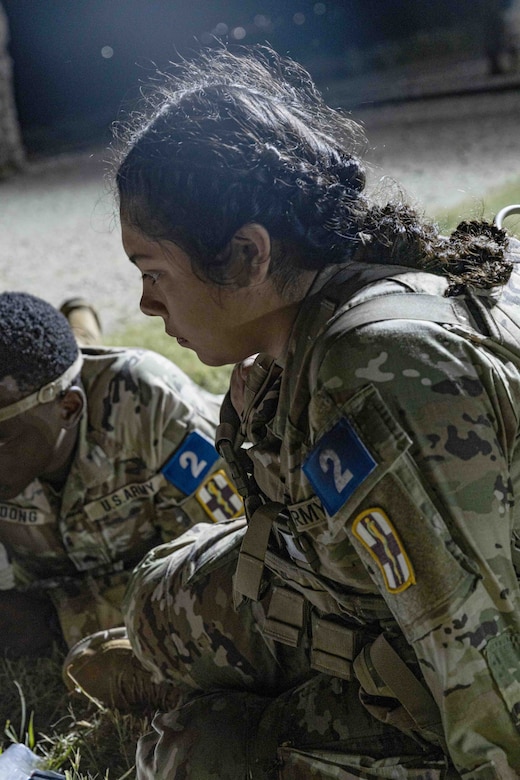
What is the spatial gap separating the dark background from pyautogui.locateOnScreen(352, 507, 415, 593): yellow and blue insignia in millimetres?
8244

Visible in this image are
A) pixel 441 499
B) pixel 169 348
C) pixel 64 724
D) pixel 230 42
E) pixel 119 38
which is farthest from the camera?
pixel 119 38

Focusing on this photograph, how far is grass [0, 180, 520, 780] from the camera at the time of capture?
2055mm

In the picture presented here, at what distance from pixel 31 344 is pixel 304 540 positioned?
1071 mm

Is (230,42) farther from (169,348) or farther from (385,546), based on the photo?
(385,546)

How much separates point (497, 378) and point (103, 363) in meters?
1.46

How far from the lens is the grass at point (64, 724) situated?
205cm

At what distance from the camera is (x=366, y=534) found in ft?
4.35

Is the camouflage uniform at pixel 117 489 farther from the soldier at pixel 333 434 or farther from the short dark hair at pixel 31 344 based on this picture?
the soldier at pixel 333 434

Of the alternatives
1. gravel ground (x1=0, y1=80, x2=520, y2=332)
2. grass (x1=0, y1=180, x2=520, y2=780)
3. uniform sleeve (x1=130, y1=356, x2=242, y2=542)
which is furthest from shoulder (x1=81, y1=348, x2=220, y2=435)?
gravel ground (x1=0, y1=80, x2=520, y2=332)

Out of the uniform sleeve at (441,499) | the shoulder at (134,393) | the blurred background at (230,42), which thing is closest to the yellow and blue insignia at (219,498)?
the shoulder at (134,393)

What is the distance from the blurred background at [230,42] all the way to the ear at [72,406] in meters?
3.39

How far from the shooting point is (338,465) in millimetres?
1314

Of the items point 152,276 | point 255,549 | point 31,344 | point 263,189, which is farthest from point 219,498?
point 263,189

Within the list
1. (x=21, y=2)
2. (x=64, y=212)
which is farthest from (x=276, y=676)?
(x=21, y=2)
